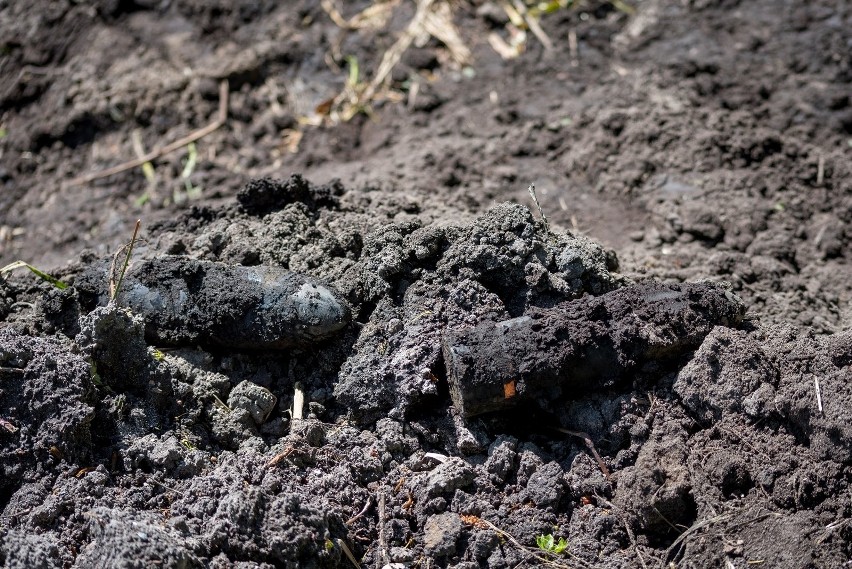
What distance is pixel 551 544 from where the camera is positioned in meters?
2.38

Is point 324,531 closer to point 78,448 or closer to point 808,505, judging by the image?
point 78,448

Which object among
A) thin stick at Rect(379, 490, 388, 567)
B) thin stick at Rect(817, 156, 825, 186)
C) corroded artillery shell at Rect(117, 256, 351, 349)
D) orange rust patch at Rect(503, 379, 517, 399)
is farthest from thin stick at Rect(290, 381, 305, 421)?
thin stick at Rect(817, 156, 825, 186)

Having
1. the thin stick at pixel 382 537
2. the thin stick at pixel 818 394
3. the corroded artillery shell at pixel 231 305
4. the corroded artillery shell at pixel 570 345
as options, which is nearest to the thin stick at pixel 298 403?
the corroded artillery shell at pixel 231 305

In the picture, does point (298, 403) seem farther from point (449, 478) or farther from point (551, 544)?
point (551, 544)

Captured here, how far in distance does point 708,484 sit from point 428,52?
336cm

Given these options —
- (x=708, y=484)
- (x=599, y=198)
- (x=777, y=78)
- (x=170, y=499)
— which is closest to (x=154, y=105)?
(x=599, y=198)

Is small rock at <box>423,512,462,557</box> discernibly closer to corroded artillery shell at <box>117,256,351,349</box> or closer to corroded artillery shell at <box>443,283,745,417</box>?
corroded artillery shell at <box>443,283,745,417</box>

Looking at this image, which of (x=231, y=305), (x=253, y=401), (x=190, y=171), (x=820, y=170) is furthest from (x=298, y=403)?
(x=820, y=170)

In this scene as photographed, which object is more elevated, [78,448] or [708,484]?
[78,448]

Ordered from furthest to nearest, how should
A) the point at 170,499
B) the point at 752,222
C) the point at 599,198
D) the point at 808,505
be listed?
the point at 599,198, the point at 752,222, the point at 170,499, the point at 808,505

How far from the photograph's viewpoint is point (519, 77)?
16.0ft

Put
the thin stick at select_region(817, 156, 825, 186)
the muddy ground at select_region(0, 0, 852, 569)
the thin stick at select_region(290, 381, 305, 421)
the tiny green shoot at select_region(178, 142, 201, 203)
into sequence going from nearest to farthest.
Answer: the muddy ground at select_region(0, 0, 852, 569) → the thin stick at select_region(290, 381, 305, 421) → the thin stick at select_region(817, 156, 825, 186) → the tiny green shoot at select_region(178, 142, 201, 203)

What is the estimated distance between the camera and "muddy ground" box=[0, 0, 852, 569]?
2348 millimetres

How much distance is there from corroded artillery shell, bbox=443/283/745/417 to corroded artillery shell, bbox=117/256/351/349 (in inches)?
18.2
